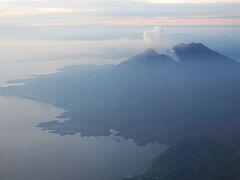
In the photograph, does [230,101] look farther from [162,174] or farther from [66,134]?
[162,174]

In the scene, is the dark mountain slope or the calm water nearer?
the dark mountain slope

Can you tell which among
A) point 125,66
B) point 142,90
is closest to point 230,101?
point 142,90

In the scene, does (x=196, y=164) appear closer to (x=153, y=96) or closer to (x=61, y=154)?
(x=61, y=154)

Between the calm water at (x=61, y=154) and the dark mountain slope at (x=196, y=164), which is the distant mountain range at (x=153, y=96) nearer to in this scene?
the calm water at (x=61, y=154)

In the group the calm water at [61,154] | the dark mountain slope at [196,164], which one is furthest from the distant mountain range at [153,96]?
the dark mountain slope at [196,164]

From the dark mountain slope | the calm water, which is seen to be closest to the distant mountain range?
the calm water

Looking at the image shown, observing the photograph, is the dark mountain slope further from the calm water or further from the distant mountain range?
the distant mountain range
